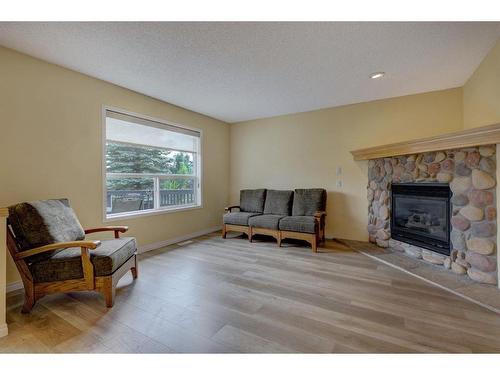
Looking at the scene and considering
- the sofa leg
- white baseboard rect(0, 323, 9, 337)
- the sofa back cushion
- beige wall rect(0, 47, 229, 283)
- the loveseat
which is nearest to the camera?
white baseboard rect(0, 323, 9, 337)

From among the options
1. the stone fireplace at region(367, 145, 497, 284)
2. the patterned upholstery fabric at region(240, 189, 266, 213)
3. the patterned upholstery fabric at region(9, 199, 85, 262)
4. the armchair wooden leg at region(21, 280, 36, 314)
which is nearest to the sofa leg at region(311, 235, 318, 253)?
the stone fireplace at region(367, 145, 497, 284)

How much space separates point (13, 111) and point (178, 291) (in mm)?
2452

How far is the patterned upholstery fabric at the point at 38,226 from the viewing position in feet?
6.39

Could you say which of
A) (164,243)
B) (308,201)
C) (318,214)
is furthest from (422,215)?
(164,243)

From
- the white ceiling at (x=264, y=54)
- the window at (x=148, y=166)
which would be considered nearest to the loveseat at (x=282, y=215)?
the window at (x=148, y=166)

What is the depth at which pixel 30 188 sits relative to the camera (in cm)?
239

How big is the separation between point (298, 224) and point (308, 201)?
623 mm

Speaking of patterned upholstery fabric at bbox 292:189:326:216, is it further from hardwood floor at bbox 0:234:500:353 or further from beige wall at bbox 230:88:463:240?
hardwood floor at bbox 0:234:500:353

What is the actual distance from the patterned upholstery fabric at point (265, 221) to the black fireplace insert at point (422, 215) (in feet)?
5.84

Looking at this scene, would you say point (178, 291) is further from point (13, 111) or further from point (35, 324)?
point (13, 111)

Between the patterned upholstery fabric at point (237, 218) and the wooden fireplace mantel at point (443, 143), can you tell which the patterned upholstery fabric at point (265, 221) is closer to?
the patterned upholstery fabric at point (237, 218)

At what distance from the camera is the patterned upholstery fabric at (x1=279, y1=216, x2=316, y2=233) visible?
3.51 m

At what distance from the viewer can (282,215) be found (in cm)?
418
